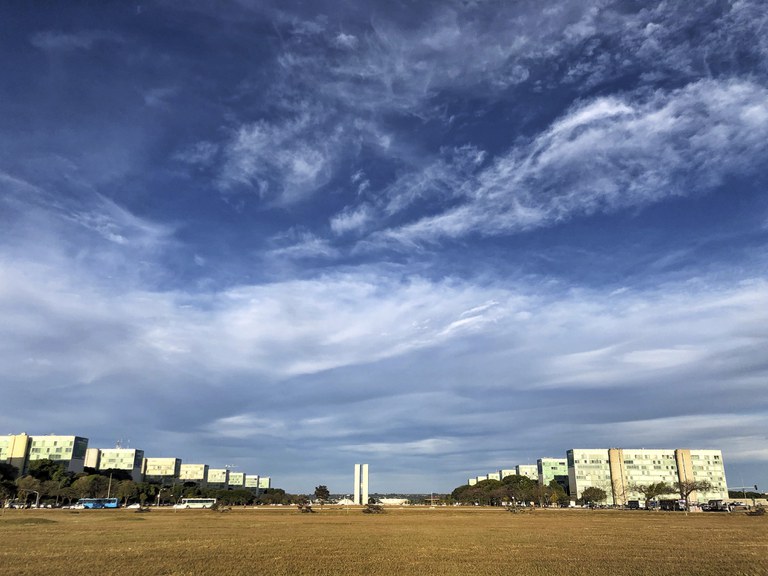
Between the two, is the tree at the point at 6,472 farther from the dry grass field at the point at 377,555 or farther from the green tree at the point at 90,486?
the dry grass field at the point at 377,555

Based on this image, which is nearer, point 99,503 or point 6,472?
point 6,472

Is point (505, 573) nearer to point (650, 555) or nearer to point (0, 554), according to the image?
point (650, 555)

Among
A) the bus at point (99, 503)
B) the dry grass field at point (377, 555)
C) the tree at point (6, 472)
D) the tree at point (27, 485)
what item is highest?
the tree at point (6, 472)

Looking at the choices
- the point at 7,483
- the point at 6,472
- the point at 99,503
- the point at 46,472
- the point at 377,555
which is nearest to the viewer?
the point at 377,555

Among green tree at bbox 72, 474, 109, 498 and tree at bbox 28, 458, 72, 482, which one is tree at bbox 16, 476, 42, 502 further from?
tree at bbox 28, 458, 72, 482

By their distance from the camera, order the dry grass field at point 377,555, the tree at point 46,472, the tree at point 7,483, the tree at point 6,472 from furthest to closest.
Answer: the tree at point 46,472 < the tree at point 6,472 < the tree at point 7,483 < the dry grass field at point 377,555

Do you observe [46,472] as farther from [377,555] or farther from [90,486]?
[377,555]

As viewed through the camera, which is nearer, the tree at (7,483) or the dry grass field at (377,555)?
the dry grass field at (377,555)

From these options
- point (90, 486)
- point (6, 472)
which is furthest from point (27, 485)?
point (90, 486)

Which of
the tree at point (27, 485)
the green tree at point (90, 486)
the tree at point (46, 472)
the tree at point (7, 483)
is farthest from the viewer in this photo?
the tree at point (46, 472)

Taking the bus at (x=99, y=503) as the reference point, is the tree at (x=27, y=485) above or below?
above

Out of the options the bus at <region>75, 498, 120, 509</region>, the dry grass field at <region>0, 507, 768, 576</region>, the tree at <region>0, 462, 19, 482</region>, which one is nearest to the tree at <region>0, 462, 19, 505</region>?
the tree at <region>0, 462, 19, 482</region>

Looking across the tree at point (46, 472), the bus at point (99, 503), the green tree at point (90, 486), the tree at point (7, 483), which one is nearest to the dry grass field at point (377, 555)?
the tree at point (7, 483)

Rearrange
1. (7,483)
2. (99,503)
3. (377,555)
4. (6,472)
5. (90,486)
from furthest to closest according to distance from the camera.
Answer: (90,486)
(99,503)
(6,472)
(7,483)
(377,555)
